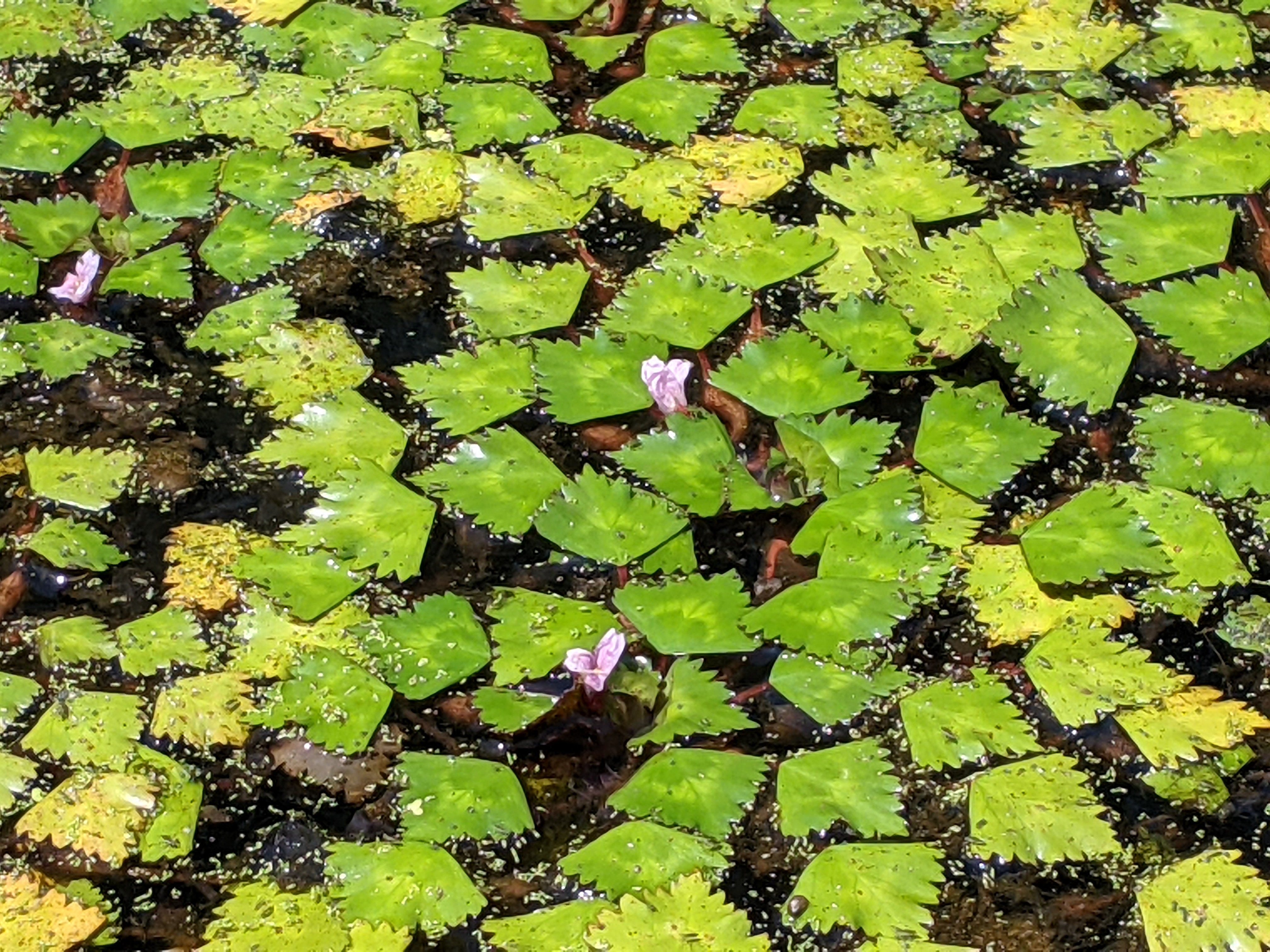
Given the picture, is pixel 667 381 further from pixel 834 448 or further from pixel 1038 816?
pixel 1038 816

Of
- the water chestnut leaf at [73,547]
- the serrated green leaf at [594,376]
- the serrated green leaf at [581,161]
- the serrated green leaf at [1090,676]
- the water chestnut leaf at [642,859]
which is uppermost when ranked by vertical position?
the serrated green leaf at [581,161]

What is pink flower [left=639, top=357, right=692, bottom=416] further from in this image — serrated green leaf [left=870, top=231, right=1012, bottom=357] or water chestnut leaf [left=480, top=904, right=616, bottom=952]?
water chestnut leaf [left=480, top=904, right=616, bottom=952]

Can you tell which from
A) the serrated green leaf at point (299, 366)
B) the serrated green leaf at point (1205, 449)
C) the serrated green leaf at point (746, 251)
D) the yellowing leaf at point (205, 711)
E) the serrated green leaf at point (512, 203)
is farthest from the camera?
the serrated green leaf at point (512, 203)

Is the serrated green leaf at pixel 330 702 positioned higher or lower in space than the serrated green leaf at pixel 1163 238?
lower

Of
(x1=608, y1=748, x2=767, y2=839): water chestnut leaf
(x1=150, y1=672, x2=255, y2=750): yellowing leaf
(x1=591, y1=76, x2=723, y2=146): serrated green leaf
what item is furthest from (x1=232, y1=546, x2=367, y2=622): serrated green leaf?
(x1=591, y1=76, x2=723, y2=146): serrated green leaf

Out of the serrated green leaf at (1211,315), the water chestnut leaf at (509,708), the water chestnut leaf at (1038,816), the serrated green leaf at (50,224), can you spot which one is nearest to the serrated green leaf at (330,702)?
the water chestnut leaf at (509,708)

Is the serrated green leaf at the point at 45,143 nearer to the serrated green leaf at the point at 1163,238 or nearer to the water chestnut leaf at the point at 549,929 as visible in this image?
the water chestnut leaf at the point at 549,929

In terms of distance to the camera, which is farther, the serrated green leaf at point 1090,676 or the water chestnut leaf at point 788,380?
the water chestnut leaf at point 788,380
